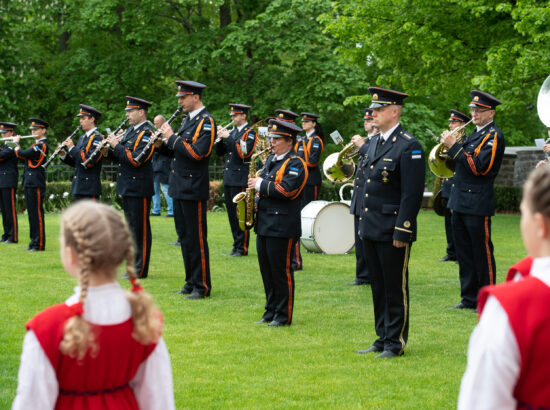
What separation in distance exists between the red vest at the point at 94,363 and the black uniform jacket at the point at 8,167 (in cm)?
1315

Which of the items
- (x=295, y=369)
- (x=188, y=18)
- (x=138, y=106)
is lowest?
(x=295, y=369)

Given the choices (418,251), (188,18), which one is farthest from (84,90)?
(418,251)

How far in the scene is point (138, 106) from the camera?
1170 cm

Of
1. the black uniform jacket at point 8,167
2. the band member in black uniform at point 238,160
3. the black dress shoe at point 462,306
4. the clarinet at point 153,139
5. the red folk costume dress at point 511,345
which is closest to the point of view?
the red folk costume dress at point 511,345

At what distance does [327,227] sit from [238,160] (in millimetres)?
1874

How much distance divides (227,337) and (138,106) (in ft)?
15.0

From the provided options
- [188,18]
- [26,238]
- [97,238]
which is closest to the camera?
[97,238]

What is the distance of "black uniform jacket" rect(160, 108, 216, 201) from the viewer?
32.6 ft

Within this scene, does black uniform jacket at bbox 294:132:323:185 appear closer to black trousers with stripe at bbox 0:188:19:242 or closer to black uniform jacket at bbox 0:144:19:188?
black uniform jacket at bbox 0:144:19:188

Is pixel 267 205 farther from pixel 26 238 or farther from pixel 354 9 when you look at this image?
pixel 354 9

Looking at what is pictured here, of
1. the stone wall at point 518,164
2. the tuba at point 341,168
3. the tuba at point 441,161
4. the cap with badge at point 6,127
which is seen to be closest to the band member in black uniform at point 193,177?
the tuba at point 441,161

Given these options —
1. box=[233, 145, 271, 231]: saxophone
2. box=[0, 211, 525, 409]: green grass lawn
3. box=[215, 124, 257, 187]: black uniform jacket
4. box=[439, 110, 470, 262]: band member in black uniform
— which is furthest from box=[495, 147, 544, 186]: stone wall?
box=[233, 145, 271, 231]: saxophone

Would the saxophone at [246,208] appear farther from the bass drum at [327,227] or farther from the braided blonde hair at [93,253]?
the braided blonde hair at [93,253]

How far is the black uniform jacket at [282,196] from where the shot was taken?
8445mm
